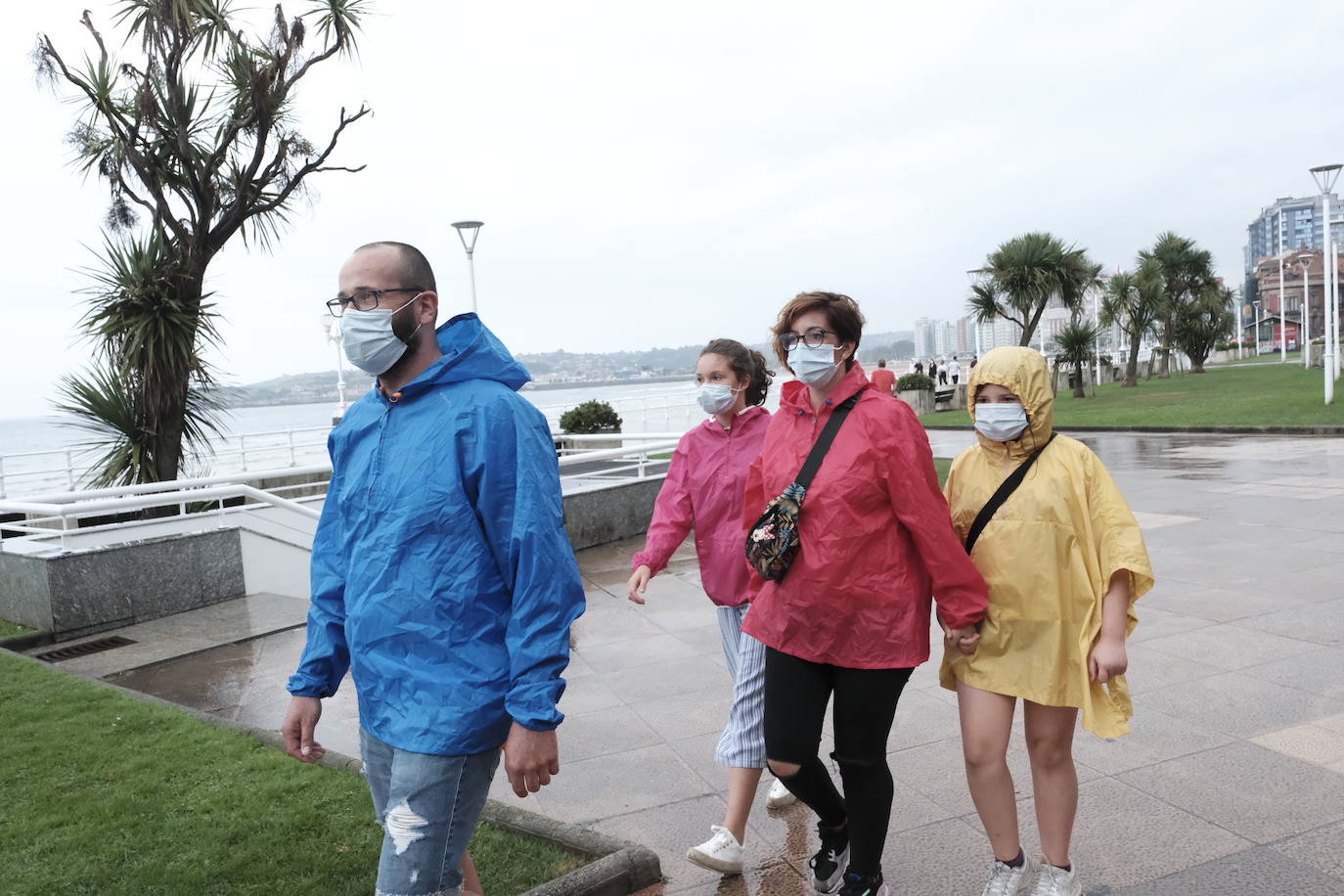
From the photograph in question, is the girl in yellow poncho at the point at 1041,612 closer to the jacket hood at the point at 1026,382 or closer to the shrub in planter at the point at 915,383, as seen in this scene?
the jacket hood at the point at 1026,382

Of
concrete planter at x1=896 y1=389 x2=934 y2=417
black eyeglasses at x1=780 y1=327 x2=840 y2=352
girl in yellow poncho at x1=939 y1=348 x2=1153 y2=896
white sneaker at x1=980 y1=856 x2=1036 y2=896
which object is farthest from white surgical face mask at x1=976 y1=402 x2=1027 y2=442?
concrete planter at x1=896 y1=389 x2=934 y2=417

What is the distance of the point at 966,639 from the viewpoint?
2.78 m

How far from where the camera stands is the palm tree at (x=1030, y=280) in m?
32.4

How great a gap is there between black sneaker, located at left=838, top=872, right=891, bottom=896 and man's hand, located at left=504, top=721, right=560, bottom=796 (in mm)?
1242

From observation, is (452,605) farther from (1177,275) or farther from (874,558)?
(1177,275)

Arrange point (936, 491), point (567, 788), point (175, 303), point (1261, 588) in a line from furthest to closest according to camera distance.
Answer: point (175, 303), point (1261, 588), point (567, 788), point (936, 491)

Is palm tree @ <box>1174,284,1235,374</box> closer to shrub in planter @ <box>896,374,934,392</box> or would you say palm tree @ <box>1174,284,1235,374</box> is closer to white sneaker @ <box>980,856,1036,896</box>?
shrub in planter @ <box>896,374,934,392</box>

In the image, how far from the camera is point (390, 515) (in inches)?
85.0

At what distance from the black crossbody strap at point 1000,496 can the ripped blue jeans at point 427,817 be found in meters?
1.45

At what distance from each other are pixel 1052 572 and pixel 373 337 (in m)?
1.82

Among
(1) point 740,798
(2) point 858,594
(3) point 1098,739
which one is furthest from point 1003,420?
(3) point 1098,739

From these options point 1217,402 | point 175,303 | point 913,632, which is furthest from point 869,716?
point 1217,402

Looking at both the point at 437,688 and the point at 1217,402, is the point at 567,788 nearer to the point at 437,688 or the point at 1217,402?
the point at 437,688

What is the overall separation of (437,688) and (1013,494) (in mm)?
1628
